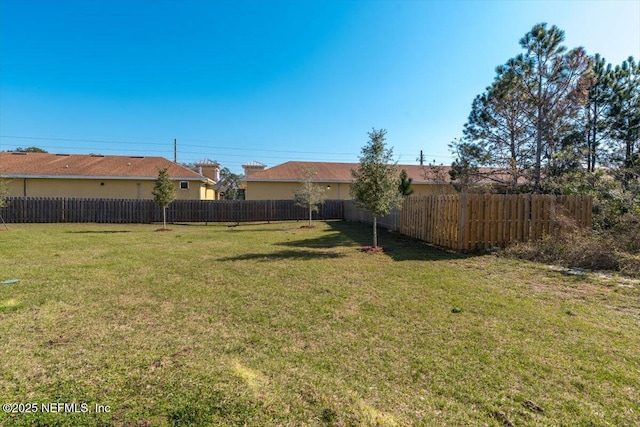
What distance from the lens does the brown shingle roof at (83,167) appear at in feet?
77.6

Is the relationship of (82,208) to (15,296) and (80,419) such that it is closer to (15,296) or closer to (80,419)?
(15,296)

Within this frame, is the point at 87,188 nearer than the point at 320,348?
No

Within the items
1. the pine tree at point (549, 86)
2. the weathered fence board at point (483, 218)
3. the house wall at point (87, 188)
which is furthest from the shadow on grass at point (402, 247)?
the house wall at point (87, 188)

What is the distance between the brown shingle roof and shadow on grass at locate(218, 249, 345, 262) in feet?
60.0

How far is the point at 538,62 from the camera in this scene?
13.4 m

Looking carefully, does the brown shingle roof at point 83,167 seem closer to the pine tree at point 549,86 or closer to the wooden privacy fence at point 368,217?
the wooden privacy fence at point 368,217

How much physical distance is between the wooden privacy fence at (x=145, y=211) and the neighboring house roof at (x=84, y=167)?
10.8 ft

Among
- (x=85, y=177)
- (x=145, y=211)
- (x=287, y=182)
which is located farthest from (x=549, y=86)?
(x=85, y=177)

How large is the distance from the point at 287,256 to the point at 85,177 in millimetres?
22450

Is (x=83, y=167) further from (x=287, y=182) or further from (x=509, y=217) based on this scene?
(x=509, y=217)

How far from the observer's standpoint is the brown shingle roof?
23641 millimetres

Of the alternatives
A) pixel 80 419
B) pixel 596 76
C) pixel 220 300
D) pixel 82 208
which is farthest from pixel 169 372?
pixel 82 208

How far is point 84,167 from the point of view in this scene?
2483 cm

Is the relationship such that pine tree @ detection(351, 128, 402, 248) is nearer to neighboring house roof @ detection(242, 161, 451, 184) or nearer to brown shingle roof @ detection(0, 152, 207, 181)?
neighboring house roof @ detection(242, 161, 451, 184)
